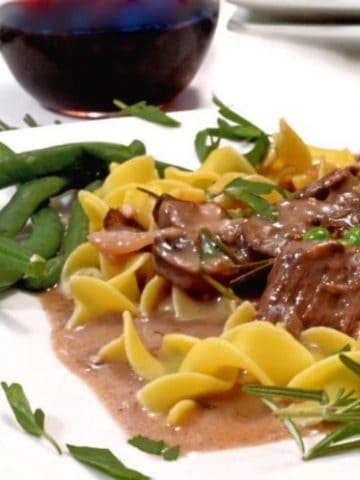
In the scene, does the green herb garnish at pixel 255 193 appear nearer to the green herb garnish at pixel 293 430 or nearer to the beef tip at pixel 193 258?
the beef tip at pixel 193 258

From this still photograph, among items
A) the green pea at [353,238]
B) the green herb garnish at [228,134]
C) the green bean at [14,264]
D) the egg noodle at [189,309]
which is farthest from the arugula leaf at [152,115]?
the green pea at [353,238]

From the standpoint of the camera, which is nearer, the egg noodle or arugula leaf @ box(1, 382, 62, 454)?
arugula leaf @ box(1, 382, 62, 454)

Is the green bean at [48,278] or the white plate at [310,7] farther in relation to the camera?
the white plate at [310,7]

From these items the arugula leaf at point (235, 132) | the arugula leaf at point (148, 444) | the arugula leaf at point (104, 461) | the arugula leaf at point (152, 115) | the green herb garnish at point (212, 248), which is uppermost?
the arugula leaf at point (104, 461)

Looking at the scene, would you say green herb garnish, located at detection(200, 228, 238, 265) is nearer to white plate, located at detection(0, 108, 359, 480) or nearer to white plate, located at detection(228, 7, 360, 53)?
white plate, located at detection(0, 108, 359, 480)

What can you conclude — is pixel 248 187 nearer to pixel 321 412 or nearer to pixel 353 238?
pixel 353 238

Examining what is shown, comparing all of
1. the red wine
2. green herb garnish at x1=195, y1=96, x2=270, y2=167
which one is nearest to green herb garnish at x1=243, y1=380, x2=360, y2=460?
green herb garnish at x1=195, y1=96, x2=270, y2=167
